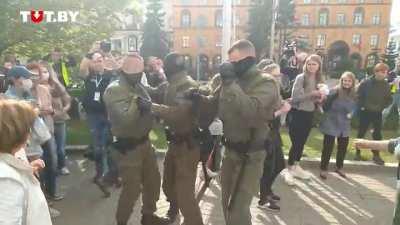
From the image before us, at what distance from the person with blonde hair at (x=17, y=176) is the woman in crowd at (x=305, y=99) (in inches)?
182

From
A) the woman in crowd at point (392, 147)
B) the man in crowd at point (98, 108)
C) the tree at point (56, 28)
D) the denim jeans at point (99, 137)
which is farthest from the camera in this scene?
the tree at point (56, 28)

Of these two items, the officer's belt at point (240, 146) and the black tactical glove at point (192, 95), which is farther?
the black tactical glove at point (192, 95)

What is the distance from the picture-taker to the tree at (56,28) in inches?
426

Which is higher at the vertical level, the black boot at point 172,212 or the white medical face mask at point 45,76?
the white medical face mask at point 45,76

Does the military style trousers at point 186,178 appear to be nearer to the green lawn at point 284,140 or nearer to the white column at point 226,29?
the white column at point 226,29

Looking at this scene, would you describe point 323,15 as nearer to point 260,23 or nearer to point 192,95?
Answer: point 260,23

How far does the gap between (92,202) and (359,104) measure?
5019 mm

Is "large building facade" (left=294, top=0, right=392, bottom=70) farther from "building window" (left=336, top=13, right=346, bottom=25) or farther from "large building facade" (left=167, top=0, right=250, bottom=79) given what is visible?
"large building facade" (left=167, top=0, right=250, bottom=79)

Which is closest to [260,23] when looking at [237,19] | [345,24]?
[237,19]

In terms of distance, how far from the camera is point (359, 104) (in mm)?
7371

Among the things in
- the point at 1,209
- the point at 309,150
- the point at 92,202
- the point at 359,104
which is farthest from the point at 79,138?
the point at 1,209

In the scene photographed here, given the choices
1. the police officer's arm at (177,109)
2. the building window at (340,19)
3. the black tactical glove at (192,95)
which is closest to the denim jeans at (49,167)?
the police officer's arm at (177,109)

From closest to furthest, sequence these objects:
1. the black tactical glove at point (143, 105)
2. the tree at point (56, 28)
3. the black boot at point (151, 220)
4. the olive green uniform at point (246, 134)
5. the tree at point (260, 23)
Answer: the olive green uniform at point (246, 134)
the black tactical glove at point (143, 105)
the black boot at point (151, 220)
the tree at point (56, 28)
the tree at point (260, 23)

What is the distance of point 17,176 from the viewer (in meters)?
1.94
